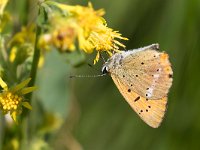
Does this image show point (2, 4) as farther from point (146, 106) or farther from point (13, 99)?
point (146, 106)

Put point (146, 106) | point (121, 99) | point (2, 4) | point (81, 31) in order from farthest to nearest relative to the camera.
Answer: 1. point (121, 99)
2. point (2, 4)
3. point (146, 106)
4. point (81, 31)

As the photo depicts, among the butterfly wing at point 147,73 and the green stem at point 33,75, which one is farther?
the butterfly wing at point 147,73

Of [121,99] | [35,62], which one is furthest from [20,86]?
[121,99]

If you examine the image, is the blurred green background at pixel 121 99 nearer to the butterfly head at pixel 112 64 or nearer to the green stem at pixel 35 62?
the butterfly head at pixel 112 64

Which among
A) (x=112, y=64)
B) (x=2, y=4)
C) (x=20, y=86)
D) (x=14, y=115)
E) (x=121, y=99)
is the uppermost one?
(x=2, y=4)

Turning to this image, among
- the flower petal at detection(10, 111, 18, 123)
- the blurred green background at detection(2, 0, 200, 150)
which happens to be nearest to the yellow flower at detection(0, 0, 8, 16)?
the flower petal at detection(10, 111, 18, 123)

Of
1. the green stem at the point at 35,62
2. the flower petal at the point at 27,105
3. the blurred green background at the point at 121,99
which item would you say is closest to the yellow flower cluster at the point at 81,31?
the green stem at the point at 35,62

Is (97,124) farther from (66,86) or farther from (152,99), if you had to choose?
(152,99)
